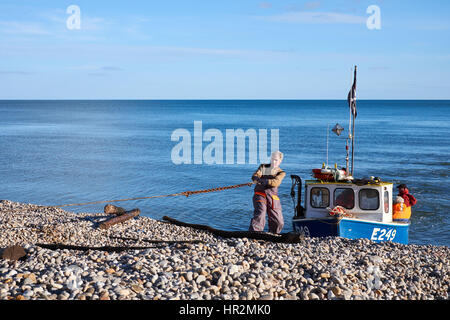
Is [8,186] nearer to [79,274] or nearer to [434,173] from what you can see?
[79,274]

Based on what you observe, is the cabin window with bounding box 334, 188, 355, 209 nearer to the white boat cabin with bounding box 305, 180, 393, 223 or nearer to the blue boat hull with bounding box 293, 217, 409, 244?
the white boat cabin with bounding box 305, 180, 393, 223

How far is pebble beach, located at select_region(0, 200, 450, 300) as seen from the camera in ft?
23.4

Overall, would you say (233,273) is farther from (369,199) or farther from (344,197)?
(369,199)

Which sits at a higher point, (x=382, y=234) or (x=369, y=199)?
(x=369, y=199)

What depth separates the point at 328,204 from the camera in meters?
14.7

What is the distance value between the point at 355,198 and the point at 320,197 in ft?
3.32

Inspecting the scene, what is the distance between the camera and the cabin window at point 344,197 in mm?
14586

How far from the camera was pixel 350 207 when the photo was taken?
14562mm

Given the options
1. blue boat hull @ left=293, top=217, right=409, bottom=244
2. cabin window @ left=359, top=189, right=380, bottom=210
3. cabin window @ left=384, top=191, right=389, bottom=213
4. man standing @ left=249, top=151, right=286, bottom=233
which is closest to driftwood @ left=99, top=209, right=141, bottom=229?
man standing @ left=249, top=151, right=286, bottom=233

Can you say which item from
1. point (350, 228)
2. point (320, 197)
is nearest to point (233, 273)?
point (350, 228)

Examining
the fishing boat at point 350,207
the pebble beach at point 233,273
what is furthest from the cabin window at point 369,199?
the pebble beach at point 233,273

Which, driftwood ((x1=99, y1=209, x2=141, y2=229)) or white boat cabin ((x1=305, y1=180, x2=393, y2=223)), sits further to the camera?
white boat cabin ((x1=305, y1=180, x2=393, y2=223))

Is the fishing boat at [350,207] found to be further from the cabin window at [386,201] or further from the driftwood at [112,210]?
the driftwood at [112,210]
